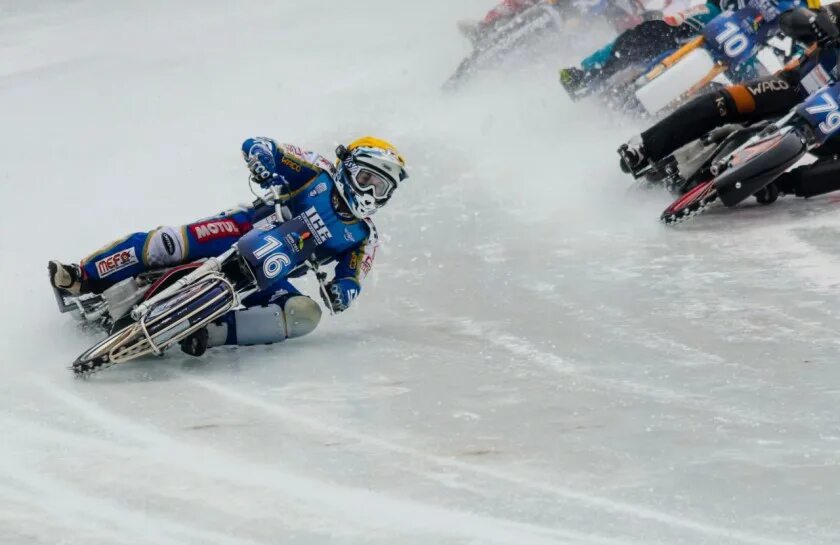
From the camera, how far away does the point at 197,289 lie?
27.6 feet

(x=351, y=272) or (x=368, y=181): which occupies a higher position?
(x=368, y=181)

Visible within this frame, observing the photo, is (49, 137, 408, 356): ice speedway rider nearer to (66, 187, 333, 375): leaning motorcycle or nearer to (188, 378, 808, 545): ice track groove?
(66, 187, 333, 375): leaning motorcycle

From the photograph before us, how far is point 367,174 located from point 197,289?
1.32 m

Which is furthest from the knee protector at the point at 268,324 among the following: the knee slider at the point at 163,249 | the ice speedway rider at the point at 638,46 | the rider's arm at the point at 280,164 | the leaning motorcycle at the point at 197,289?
the ice speedway rider at the point at 638,46

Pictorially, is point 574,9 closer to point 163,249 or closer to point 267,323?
point 163,249

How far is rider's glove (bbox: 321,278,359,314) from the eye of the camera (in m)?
8.92

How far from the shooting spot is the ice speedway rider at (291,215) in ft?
29.0

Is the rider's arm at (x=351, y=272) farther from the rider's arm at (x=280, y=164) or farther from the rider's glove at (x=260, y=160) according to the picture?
the rider's glove at (x=260, y=160)

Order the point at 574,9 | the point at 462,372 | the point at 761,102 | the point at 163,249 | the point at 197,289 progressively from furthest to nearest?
the point at 574,9 < the point at 761,102 < the point at 163,249 < the point at 197,289 < the point at 462,372

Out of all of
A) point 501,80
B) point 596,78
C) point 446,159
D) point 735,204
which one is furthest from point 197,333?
point 501,80

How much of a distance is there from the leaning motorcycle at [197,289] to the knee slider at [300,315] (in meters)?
0.13

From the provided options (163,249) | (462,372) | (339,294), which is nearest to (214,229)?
(163,249)

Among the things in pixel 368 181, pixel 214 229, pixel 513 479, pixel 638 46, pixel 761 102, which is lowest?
pixel 513 479

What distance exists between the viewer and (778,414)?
22.5ft
